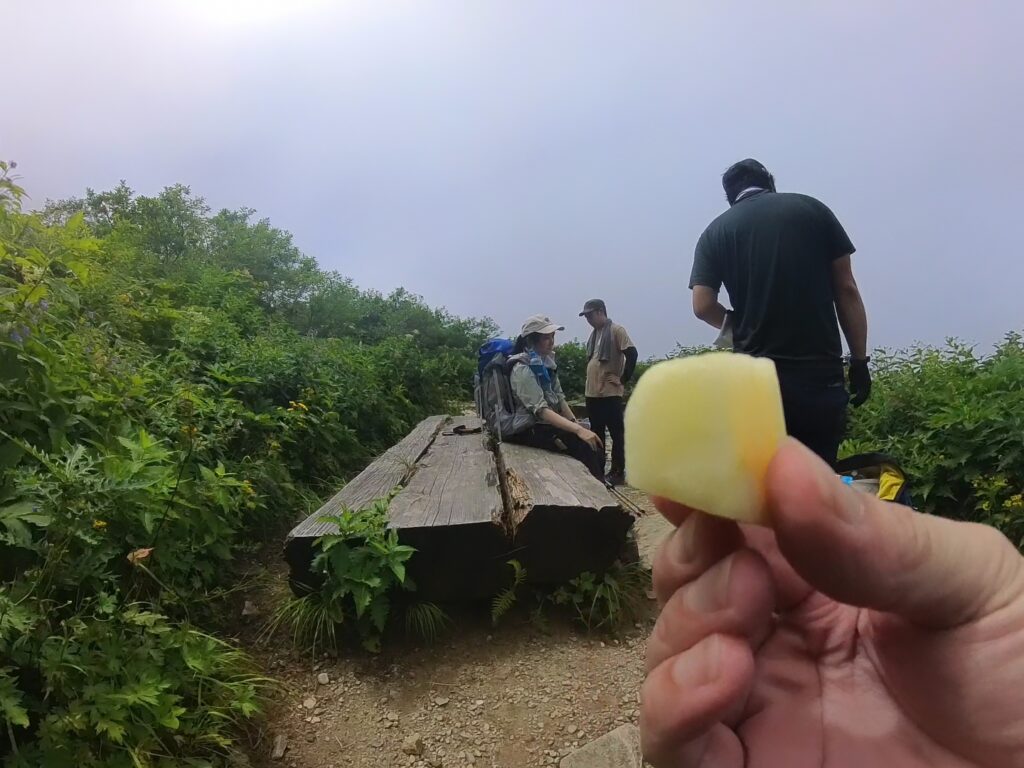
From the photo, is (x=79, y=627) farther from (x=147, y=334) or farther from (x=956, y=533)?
(x=147, y=334)

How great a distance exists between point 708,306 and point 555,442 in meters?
2.37

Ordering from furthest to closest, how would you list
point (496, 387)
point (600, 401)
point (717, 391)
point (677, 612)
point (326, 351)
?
point (326, 351), point (600, 401), point (496, 387), point (677, 612), point (717, 391)

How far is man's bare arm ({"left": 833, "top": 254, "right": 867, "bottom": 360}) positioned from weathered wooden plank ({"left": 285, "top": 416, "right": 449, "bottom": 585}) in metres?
2.57

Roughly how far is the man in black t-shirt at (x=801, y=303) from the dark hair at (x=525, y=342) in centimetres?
287

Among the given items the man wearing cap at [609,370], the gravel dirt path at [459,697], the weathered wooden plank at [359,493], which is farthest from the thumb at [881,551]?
the man wearing cap at [609,370]

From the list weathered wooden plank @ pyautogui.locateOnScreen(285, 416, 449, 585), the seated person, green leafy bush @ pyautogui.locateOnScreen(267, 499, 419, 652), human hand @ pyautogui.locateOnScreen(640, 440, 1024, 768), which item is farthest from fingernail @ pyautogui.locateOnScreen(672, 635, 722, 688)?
the seated person

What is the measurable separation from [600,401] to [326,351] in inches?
139

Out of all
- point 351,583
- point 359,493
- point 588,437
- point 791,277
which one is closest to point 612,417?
point 588,437

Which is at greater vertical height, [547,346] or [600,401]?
[547,346]

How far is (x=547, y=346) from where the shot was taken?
5.67m

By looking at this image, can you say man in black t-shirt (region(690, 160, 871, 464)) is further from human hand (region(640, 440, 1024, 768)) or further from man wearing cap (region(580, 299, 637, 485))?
man wearing cap (region(580, 299, 637, 485))

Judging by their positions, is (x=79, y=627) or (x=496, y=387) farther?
(x=496, y=387)

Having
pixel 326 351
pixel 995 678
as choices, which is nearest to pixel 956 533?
pixel 995 678

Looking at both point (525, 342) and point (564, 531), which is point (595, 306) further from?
point (564, 531)
